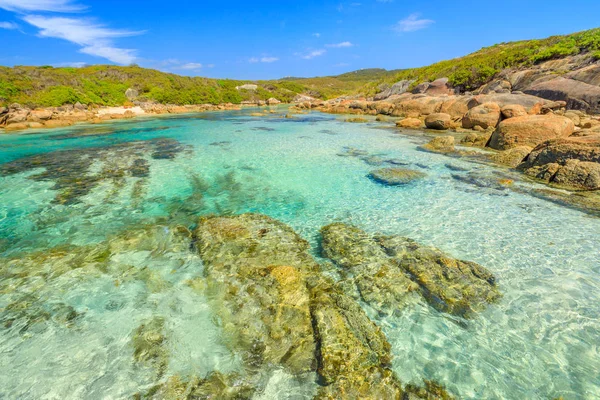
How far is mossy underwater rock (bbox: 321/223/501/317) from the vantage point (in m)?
4.30

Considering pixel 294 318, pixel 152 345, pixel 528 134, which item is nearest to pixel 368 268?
pixel 294 318

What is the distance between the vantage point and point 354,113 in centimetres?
3944

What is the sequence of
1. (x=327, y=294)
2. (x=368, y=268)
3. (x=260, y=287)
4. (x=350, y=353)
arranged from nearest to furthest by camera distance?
(x=350, y=353)
(x=327, y=294)
(x=260, y=287)
(x=368, y=268)

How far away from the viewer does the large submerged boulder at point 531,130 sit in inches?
498

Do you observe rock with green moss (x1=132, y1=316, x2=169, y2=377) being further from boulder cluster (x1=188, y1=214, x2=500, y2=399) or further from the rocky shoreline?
the rocky shoreline

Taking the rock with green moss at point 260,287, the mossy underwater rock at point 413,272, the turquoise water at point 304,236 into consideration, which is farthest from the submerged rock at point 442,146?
the rock with green moss at point 260,287

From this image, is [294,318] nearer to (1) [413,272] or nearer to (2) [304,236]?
(1) [413,272]

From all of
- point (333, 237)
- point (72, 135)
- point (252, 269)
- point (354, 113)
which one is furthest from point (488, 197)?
point (354, 113)

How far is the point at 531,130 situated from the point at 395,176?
818 centimetres

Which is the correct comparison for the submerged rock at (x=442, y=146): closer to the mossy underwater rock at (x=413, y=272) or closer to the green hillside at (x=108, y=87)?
the mossy underwater rock at (x=413, y=272)

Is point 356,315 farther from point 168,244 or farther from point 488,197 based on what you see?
point 488,197

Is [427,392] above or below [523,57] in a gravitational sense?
below

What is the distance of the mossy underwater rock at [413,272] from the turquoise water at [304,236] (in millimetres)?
243

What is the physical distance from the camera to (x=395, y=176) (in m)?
10.2
